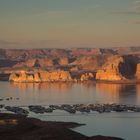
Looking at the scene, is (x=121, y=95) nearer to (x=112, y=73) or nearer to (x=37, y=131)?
(x=37, y=131)

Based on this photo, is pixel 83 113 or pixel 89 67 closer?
pixel 83 113

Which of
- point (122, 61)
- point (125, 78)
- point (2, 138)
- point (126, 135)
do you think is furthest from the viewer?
point (122, 61)

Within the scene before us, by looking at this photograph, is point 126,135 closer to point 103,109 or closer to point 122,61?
point 103,109

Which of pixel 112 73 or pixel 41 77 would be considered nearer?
pixel 41 77

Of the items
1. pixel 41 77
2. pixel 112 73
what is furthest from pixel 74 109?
pixel 112 73

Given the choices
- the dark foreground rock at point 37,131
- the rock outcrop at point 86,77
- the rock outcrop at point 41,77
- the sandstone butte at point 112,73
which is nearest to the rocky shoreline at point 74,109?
the dark foreground rock at point 37,131

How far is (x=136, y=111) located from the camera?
5169 centimetres

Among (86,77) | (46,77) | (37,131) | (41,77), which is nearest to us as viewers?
(37,131)

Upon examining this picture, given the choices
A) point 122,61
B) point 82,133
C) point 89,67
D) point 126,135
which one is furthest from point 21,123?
point 89,67

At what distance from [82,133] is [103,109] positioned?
16005 mm

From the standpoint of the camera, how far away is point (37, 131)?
119 ft

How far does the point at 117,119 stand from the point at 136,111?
24.3ft

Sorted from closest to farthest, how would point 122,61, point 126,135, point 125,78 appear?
1. point 126,135
2. point 125,78
3. point 122,61

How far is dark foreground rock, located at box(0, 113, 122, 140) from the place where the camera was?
33.7m
